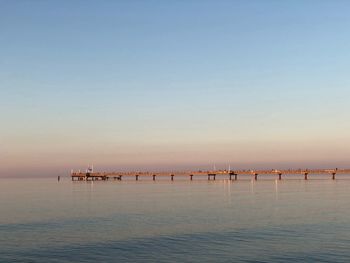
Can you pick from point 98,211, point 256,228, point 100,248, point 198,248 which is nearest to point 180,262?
point 198,248

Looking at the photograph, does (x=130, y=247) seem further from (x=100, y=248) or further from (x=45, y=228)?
(x=45, y=228)

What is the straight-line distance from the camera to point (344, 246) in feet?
111

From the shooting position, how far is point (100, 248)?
34469 millimetres

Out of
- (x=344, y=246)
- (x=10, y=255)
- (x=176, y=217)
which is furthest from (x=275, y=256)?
(x=176, y=217)

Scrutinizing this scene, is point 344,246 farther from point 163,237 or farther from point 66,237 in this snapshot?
point 66,237

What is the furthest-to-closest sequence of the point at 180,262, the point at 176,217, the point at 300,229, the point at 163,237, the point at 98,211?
the point at 98,211, the point at 176,217, the point at 300,229, the point at 163,237, the point at 180,262

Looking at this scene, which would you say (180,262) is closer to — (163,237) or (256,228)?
(163,237)

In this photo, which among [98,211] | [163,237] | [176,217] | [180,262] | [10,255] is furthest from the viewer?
[98,211]

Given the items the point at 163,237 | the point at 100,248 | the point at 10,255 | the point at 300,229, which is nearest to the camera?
the point at 10,255

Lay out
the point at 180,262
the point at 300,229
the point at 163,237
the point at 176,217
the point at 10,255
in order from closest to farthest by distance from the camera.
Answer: the point at 180,262
the point at 10,255
the point at 163,237
the point at 300,229
the point at 176,217

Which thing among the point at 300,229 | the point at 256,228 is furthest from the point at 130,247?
the point at 300,229

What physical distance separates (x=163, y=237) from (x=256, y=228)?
9.94 m

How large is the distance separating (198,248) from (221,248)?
5.80 feet

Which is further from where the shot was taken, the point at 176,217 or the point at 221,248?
the point at 176,217
